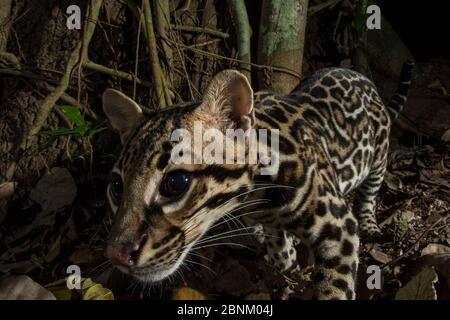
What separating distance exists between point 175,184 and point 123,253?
39 cm

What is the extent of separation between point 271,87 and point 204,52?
578 millimetres

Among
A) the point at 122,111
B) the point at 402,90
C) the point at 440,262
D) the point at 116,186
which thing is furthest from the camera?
the point at 402,90

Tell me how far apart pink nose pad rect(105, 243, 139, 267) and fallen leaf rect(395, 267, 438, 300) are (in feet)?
4.21

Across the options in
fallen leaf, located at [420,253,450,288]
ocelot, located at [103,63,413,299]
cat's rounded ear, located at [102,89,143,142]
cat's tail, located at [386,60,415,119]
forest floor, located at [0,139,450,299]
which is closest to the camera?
ocelot, located at [103,63,413,299]

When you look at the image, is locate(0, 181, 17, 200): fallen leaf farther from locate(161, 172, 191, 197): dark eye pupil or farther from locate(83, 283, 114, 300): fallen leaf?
locate(161, 172, 191, 197): dark eye pupil

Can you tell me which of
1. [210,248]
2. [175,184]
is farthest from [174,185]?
[210,248]

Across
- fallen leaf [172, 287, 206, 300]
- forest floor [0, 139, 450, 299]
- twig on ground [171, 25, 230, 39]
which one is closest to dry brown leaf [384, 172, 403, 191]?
forest floor [0, 139, 450, 299]

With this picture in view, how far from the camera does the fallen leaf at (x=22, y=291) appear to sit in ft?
9.39

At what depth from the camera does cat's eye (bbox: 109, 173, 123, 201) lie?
3080 millimetres

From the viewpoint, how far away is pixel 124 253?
2.67 metres

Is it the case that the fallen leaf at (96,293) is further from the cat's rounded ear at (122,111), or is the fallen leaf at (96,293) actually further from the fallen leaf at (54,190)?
the fallen leaf at (54,190)

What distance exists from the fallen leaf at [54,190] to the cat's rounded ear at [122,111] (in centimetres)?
147

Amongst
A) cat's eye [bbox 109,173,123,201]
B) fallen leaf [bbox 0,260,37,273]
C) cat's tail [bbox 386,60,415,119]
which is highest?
cat's tail [bbox 386,60,415,119]

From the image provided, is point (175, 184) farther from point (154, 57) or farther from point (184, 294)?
point (154, 57)
